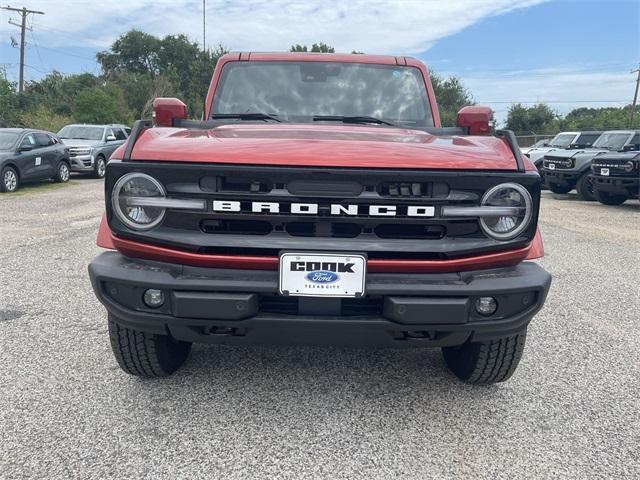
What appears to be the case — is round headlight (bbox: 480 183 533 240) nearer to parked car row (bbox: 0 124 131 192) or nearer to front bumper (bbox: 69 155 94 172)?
parked car row (bbox: 0 124 131 192)

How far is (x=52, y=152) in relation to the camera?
14336 mm

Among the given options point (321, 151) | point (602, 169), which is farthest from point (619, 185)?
point (321, 151)

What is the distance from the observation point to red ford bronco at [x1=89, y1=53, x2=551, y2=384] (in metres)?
2.26

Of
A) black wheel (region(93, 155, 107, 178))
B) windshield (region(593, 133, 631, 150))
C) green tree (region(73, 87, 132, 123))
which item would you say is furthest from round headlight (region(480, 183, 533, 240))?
green tree (region(73, 87, 132, 123))

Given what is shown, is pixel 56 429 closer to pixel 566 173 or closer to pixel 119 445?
pixel 119 445

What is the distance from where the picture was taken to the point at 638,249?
764 cm

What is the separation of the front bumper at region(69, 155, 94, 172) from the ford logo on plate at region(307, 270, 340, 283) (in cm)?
1597

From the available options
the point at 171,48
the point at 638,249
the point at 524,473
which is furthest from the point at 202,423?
the point at 171,48

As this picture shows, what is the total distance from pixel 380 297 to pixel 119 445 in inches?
51.9

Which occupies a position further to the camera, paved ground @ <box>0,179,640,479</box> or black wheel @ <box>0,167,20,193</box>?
black wheel @ <box>0,167,20,193</box>

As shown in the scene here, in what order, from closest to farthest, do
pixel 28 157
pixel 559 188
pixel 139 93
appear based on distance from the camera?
pixel 28 157, pixel 559 188, pixel 139 93

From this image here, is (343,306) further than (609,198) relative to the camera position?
No

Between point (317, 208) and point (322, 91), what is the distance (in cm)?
175

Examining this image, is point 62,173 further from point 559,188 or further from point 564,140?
point 564,140
